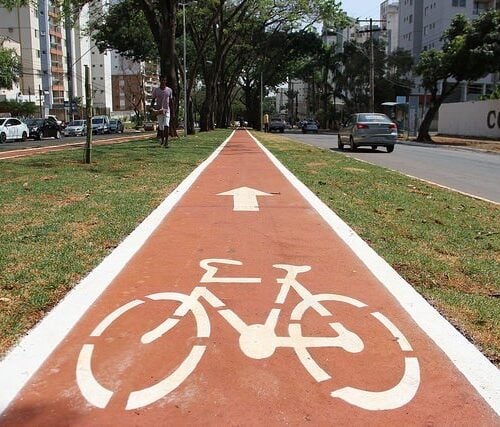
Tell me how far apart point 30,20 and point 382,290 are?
9687 centimetres

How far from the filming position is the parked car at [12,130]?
33906mm

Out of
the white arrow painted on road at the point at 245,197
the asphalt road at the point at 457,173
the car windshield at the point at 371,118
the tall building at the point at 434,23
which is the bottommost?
the asphalt road at the point at 457,173

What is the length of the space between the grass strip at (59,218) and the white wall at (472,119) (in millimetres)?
30251

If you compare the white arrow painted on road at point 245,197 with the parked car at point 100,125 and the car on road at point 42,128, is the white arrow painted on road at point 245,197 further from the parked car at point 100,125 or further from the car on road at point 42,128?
the parked car at point 100,125

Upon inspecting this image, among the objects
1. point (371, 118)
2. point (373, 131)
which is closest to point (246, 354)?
point (373, 131)

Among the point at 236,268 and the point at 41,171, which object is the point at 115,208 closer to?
the point at 236,268

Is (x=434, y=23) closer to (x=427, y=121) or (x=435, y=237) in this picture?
(x=427, y=121)

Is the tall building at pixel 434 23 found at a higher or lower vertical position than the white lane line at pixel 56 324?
higher

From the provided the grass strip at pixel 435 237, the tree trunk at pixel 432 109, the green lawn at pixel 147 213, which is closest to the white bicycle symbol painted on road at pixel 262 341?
the green lawn at pixel 147 213

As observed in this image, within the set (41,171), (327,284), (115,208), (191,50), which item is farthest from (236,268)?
(191,50)

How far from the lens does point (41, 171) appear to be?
38.0 ft

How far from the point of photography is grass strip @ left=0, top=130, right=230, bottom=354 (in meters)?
4.41

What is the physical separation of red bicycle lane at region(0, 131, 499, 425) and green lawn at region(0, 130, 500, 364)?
0.42 metres

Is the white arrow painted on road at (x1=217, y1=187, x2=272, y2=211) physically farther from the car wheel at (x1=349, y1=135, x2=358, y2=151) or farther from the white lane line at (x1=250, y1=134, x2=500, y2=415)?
the car wheel at (x1=349, y1=135, x2=358, y2=151)
